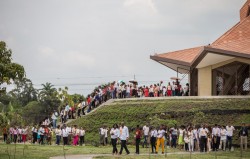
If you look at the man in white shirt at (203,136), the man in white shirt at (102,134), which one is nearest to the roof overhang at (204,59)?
the man in white shirt at (102,134)

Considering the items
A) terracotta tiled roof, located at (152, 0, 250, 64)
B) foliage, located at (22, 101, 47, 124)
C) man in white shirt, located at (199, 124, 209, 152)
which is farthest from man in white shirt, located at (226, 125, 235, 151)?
foliage, located at (22, 101, 47, 124)

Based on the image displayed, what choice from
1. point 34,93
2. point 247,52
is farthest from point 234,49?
point 34,93

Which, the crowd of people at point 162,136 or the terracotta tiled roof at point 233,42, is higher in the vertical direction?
the terracotta tiled roof at point 233,42

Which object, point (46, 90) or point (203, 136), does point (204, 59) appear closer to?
point (203, 136)

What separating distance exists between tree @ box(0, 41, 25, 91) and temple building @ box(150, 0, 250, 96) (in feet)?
58.3

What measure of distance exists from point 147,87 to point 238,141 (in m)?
11.3

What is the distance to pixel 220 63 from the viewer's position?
4266cm

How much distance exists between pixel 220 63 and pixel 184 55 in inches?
212

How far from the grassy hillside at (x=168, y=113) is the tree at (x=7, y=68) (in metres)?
13.7

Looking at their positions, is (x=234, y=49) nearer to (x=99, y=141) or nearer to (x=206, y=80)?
(x=206, y=80)

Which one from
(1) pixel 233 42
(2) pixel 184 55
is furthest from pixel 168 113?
(2) pixel 184 55

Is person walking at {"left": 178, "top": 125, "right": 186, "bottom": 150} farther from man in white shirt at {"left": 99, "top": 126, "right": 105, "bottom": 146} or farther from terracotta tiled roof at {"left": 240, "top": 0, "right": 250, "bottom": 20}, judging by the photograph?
terracotta tiled roof at {"left": 240, "top": 0, "right": 250, "bottom": 20}

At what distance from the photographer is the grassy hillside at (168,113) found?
3734 cm

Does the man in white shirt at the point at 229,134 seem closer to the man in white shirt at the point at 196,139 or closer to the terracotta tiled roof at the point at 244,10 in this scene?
the man in white shirt at the point at 196,139
